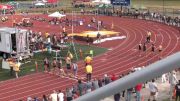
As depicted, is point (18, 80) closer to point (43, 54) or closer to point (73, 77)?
point (73, 77)

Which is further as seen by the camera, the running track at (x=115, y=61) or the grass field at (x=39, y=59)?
the grass field at (x=39, y=59)

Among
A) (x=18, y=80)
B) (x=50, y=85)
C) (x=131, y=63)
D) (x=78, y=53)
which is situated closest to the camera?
(x=50, y=85)

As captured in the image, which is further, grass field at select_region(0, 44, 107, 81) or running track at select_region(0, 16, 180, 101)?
grass field at select_region(0, 44, 107, 81)

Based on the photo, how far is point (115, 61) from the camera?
1094 inches

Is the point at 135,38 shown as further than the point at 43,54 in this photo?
Yes

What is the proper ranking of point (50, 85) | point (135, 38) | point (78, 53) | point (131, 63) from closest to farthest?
point (50, 85) → point (131, 63) → point (78, 53) → point (135, 38)

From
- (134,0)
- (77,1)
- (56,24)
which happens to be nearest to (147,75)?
(56,24)

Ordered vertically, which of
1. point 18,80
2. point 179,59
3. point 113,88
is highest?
point 179,59

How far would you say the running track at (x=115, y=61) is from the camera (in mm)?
21438

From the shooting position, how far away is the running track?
2144 centimetres

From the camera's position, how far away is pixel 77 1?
76250mm

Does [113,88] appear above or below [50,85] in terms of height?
above

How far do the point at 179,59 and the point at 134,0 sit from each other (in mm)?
80231

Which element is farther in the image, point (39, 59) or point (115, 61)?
point (39, 59)
